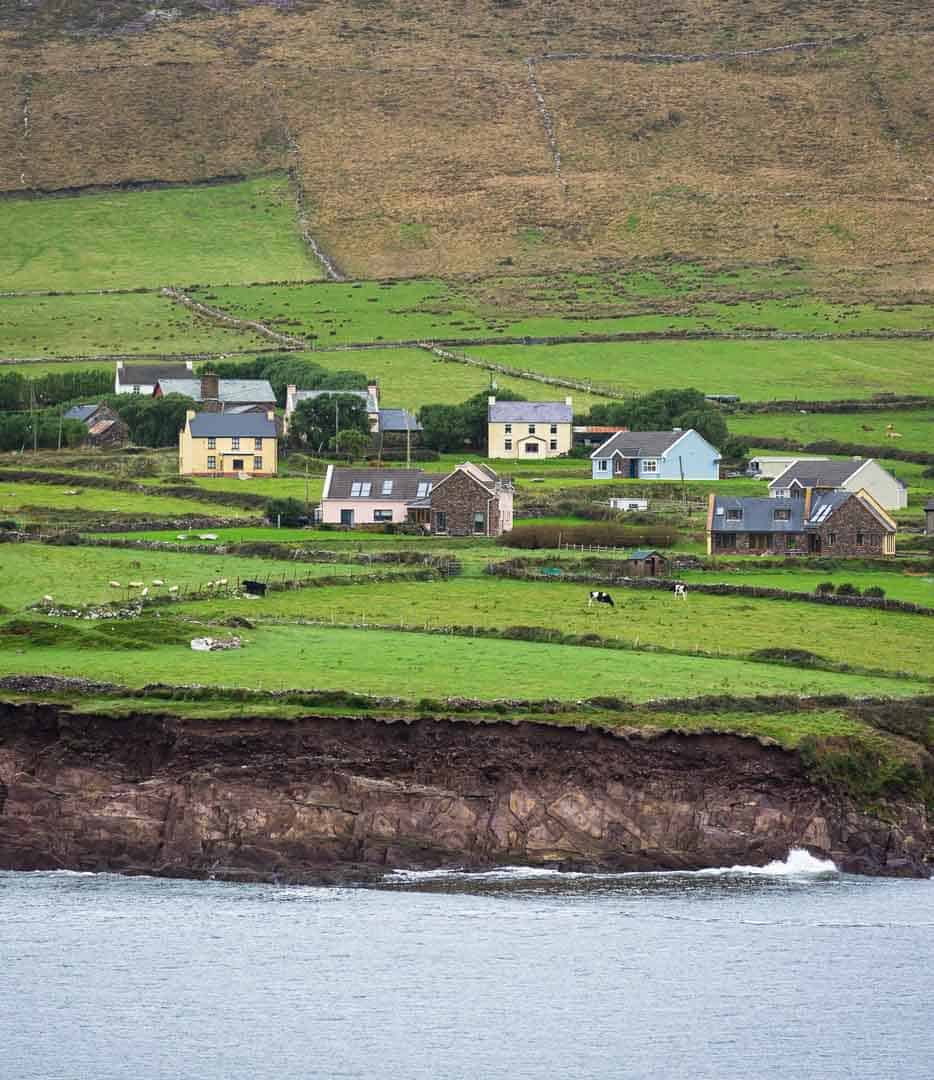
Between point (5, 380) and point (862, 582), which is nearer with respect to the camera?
point (862, 582)

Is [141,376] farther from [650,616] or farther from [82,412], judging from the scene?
[650,616]

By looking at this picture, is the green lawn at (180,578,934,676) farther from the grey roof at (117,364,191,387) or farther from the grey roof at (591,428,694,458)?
the grey roof at (117,364,191,387)

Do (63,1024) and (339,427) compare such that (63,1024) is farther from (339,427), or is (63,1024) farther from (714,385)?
(714,385)

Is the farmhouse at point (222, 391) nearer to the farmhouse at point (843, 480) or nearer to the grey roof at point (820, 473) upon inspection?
the grey roof at point (820, 473)

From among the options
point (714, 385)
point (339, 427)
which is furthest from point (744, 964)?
point (714, 385)

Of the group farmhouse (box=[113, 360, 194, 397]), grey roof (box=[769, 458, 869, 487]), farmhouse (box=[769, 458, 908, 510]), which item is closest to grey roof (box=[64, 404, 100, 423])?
farmhouse (box=[113, 360, 194, 397])

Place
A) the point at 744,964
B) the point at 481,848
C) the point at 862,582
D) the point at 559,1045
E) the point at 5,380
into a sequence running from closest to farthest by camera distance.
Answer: the point at 559,1045, the point at 744,964, the point at 481,848, the point at 862,582, the point at 5,380

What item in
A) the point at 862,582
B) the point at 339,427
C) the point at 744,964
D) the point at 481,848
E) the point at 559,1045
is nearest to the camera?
the point at 559,1045
